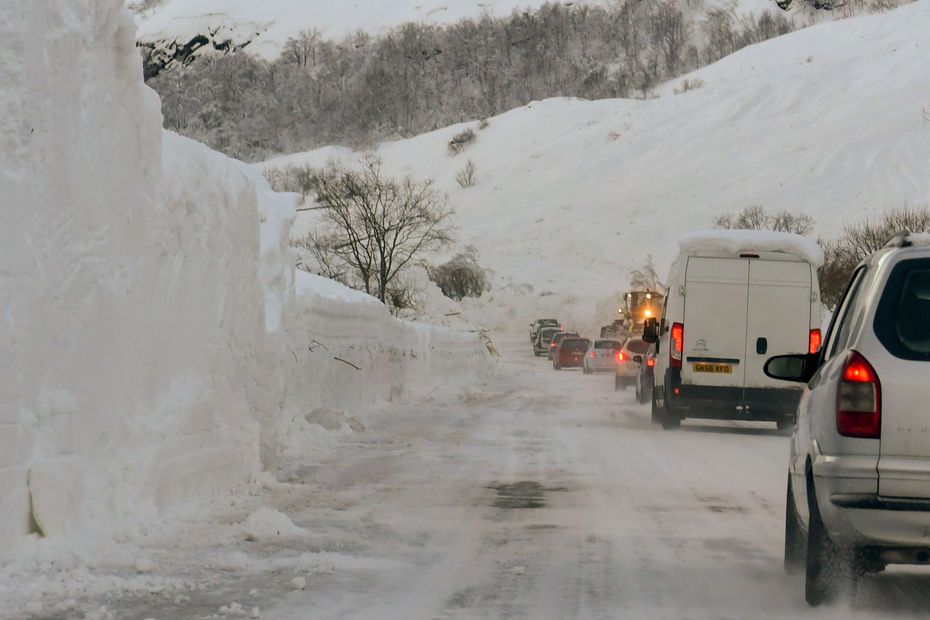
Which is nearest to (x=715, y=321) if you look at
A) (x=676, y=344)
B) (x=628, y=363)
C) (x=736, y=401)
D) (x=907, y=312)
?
(x=676, y=344)

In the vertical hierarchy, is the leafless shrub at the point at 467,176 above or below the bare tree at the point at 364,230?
above

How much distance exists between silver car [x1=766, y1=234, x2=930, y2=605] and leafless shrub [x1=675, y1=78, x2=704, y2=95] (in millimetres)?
127967

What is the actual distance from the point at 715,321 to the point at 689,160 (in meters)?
87.5

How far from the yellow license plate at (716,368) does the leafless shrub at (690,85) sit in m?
114

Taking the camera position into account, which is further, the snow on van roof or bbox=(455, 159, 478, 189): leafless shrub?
bbox=(455, 159, 478, 189): leafless shrub

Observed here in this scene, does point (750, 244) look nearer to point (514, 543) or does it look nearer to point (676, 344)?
point (676, 344)

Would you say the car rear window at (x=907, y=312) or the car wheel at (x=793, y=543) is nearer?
the car rear window at (x=907, y=312)

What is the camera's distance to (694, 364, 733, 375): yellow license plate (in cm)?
2106

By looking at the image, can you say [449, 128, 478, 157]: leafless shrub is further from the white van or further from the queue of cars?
the queue of cars

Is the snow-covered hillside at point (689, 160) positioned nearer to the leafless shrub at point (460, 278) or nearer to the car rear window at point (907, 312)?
the leafless shrub at point (460, 278)

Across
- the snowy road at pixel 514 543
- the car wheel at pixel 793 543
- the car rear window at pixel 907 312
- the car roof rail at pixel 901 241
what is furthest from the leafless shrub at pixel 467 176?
the car rear window at pixel 907 312

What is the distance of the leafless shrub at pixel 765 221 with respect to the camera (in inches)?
3354

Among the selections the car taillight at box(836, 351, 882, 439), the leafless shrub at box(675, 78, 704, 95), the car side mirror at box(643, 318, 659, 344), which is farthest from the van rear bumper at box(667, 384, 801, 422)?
the leafless shrub at box(675, 78, 704, 95)

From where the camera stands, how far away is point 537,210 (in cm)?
10656
